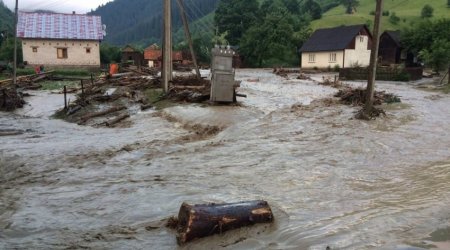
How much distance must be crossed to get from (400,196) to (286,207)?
199 centimetres

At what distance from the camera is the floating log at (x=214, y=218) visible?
220 inches

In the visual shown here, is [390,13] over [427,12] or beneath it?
over

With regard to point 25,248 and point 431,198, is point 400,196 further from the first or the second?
point 25,248

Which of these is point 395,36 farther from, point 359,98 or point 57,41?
point 359,98

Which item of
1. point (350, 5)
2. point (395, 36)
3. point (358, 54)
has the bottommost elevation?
point (358, 54)

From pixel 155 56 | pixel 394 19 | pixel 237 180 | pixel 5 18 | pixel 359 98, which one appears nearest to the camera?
pixel 237 180

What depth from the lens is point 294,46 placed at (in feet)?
231

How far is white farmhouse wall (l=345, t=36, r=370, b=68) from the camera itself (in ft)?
193

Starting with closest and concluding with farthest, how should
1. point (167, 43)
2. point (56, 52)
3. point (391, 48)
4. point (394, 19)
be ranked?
1. point (167, 43)
2. point (56, 52)
3. point (391, 48)
4. point (394, 19)

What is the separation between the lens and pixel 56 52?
51.9 m

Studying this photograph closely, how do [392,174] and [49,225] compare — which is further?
[392,174]

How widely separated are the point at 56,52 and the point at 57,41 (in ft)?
4.18

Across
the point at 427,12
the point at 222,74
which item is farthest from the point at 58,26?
the point at 427,12

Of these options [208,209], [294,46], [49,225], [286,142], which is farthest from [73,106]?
[294,46]
